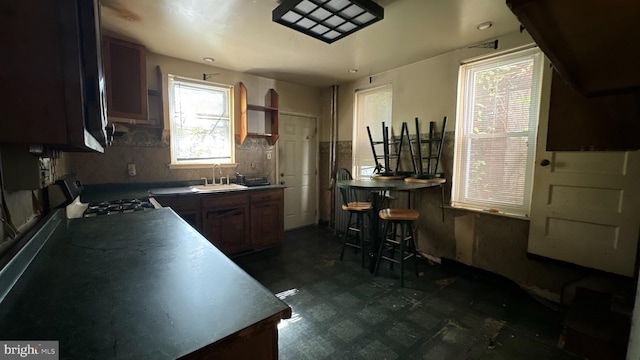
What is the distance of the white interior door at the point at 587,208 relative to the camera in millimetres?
1861

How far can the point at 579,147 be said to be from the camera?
710 mm

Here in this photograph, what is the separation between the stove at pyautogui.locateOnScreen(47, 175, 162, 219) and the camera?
4.74 ft

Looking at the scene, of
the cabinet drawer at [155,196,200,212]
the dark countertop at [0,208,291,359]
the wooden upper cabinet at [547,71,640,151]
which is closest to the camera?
the dark countertop at [0,208,291,359]

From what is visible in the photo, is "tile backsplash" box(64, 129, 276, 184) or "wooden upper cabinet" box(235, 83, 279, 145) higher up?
"wooden upper cabinet" box(235, 83, 279, 145)

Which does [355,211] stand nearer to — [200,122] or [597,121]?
[200,122]

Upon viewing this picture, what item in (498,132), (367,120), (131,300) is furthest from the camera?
(367,120)

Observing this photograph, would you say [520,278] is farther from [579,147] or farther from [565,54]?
[565,54]

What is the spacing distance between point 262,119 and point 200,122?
2.91ft

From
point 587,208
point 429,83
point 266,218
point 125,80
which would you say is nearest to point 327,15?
point 429,83

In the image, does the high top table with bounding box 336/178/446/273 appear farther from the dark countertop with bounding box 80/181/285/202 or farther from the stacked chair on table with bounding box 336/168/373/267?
the dark countertop with bounding box 80/181/285/202

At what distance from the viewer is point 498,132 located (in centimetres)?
257

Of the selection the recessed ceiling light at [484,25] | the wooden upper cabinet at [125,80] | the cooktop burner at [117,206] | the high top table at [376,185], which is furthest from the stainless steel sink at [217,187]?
the recessed ceiling light at [484,25]

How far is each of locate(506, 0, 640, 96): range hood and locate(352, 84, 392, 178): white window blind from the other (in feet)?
9.69

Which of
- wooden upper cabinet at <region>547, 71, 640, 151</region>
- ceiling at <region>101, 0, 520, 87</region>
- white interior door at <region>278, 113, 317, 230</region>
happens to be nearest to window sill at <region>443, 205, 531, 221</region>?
ceiling at <region>101, 0, 520, 87</region>
